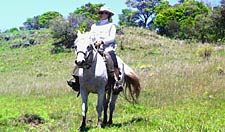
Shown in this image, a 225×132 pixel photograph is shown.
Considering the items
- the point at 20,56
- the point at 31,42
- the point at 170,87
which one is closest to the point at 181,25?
the point at 31,42

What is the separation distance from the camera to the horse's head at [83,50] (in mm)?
7656

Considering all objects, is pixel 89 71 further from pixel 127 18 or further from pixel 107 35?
pixel 127 18

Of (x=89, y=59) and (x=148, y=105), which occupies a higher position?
(x=89, y=59)

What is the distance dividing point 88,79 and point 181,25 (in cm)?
5490

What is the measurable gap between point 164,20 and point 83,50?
203ft

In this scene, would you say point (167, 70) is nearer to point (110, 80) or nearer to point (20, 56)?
point (110, 80)

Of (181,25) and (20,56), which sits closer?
(20,56)

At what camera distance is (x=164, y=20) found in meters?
68.2

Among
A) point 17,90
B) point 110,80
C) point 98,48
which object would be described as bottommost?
point 17,90

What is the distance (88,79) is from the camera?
27.9 ft

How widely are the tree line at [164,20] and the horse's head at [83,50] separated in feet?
93.1

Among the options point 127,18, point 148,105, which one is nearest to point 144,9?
point 127,18

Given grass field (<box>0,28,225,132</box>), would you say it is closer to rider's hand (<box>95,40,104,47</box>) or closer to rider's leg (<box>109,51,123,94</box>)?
rider's leg (<box>109,51,123,94</box>)

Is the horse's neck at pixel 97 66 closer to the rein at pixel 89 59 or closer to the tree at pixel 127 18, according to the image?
the rein at pixel 89 59
